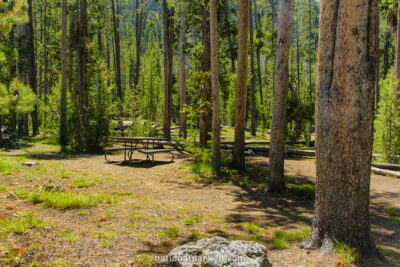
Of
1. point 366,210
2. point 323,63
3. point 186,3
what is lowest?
point 366,210

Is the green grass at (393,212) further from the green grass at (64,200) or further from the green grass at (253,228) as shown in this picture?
the green grass at (64,200)

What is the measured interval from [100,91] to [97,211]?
10.9 metres

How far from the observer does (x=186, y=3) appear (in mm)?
11836

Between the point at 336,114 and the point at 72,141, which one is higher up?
the point at 336,114

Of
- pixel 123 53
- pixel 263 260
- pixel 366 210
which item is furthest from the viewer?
pixel 123 53

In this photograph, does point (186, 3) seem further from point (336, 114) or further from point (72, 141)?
point (336, 114)

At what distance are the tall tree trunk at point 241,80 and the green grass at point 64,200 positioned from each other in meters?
4.96

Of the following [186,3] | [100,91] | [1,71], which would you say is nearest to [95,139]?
[100,91]

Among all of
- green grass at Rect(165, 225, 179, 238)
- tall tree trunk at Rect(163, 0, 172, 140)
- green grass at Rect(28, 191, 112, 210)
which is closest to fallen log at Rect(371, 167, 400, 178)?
green grass at Rect(165, 225, 179, 238)

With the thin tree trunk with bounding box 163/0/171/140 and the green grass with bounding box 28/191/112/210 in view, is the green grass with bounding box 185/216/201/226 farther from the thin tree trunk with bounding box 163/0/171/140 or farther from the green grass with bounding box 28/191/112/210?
the thin tree trunk with bounding box 163/0/171/140

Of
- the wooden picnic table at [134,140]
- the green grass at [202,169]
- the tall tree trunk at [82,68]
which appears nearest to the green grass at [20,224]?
the green grass at [202,169]

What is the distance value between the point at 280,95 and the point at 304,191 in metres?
2.52

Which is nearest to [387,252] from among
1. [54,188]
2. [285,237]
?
[285,237]

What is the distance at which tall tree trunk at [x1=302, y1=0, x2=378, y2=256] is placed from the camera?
325cm
